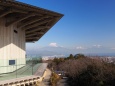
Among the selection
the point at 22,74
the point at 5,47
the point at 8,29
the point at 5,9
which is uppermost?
the point at 5,9

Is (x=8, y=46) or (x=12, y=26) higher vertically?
(x=12, y=26)

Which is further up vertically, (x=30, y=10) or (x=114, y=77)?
(x=30, y=10)

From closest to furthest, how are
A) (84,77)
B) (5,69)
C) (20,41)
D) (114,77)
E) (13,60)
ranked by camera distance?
(114,77) → (5,69) → (84,77) → (13,60) → (20,41)

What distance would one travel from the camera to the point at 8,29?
1769 cm

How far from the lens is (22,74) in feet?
48.4

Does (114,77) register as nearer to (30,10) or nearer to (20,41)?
(30,10)

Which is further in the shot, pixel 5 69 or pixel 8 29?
pixel 8 29

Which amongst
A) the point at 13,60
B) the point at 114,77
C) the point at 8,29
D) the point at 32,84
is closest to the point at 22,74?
the point at 32,84

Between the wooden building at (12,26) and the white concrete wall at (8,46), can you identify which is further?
the white concrete wall at (8,46)

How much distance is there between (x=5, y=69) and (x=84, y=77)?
624cm

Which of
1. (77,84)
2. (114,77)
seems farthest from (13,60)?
(114,77)

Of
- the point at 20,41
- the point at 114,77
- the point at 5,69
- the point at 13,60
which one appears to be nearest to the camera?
the point at 114,77

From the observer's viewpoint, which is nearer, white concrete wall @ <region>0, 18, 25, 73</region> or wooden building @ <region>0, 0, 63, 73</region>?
wooden building @ <region>0, 0, 63, 73</region>

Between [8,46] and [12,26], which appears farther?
[12,26]
